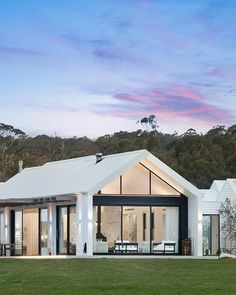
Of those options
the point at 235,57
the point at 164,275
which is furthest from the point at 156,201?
the point at 164,275

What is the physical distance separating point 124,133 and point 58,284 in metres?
56.7

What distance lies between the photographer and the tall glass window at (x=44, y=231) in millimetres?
36312

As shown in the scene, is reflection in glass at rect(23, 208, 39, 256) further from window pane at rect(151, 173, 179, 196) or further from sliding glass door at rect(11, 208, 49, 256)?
window pane at rect(151, 173, 179, 196)

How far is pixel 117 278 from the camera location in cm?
1952

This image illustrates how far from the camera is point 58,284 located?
1786 centimetres

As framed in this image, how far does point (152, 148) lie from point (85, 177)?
117 ft

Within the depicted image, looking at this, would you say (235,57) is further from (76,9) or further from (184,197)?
(76,9)

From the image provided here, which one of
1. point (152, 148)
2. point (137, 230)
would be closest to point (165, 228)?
point (137, 230)

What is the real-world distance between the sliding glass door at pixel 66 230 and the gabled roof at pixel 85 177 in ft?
3.81

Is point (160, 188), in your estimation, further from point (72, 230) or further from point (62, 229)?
point (62, 229)

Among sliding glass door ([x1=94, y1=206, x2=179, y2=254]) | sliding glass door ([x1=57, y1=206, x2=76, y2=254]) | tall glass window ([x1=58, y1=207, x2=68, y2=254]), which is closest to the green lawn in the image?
sliding glass door ([x1=94, y1=206, x2=179, y2=254])

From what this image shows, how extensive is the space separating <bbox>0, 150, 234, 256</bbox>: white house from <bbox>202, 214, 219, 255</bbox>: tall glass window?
11.5ft

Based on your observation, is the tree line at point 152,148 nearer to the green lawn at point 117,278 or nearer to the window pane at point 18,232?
the window pane at point 18,232

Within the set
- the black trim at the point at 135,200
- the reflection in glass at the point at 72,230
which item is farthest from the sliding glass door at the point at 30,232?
the black trim at the point at 135,200
